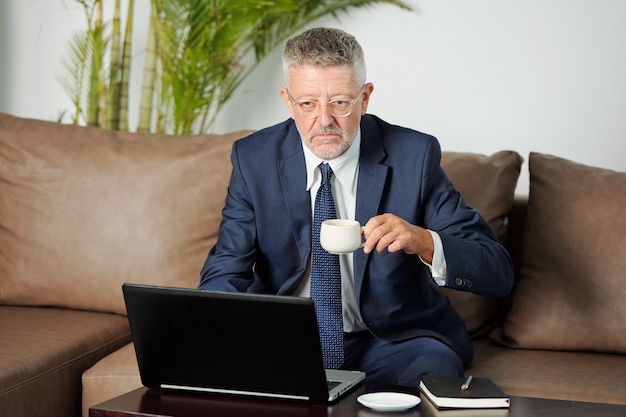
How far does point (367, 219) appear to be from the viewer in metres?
2.32

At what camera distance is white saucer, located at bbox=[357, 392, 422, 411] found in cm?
172

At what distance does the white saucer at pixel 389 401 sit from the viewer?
1.72 metres

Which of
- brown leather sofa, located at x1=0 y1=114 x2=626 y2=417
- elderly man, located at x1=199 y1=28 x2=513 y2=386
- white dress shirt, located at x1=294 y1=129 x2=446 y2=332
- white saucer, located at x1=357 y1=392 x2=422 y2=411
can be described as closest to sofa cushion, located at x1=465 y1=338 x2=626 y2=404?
brown leather sofa, located at x1=0 y1=114 x2=626 y2=417

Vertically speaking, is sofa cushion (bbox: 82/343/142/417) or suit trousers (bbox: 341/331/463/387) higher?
suit trousers (bbox: 341/331/463/387)

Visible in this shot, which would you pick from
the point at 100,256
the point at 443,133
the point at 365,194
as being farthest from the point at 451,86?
the point at 100,256

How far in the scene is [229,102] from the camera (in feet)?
11.7

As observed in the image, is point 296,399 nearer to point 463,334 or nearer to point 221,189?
point 463,334

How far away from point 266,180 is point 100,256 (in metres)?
0.65

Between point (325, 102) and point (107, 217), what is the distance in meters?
0.91

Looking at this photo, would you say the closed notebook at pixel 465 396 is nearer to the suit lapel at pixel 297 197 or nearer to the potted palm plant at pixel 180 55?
the suit lapel at pixel 297 197

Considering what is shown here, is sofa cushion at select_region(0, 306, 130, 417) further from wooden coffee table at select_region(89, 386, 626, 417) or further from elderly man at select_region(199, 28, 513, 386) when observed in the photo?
wooden coffee table at select_region(89, 386, 626, 417)

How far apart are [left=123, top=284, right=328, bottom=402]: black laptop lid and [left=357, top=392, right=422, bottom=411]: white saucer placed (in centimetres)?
8

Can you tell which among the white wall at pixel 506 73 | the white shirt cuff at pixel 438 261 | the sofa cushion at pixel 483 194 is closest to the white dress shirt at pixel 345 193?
the white shirt cuff at pixel 438 261

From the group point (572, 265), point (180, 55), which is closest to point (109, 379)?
point (572, 265)
